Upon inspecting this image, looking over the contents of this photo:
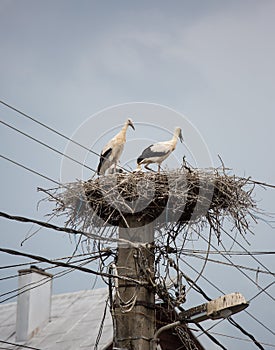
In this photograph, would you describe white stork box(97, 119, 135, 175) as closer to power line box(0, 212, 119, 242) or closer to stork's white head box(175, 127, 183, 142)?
stork's white head box(175, 127, 183, 142)

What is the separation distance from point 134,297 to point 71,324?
5.64m

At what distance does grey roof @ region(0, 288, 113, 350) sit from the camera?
39.4ft

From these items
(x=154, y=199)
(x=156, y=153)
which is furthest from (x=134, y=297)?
(x=156, y=153)

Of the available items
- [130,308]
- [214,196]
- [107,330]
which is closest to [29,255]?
[130,308]

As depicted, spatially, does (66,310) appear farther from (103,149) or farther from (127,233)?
(127,233)

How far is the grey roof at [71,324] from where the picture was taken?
12016 millimetres

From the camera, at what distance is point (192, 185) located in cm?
820

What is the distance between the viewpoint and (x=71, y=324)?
1297cm

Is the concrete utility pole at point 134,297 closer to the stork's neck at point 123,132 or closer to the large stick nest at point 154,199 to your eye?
the large stick nest at point 154,199

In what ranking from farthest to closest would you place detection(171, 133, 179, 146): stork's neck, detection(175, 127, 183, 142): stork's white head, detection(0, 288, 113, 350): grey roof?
detection(0, 288, 113, 350): grey roof → detection(175, 127, 183, 142): stork's white head → detection(171, 133, 179, 146): stork's neck

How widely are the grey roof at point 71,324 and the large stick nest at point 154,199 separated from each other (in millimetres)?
3600

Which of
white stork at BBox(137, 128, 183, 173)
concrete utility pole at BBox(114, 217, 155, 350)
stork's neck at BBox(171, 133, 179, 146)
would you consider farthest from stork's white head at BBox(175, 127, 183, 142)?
concrete utility pole at BBox(114, 217, 155, 350)

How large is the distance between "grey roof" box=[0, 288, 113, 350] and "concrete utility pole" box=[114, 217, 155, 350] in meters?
3.78

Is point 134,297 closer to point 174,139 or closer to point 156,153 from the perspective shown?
point 156,153
